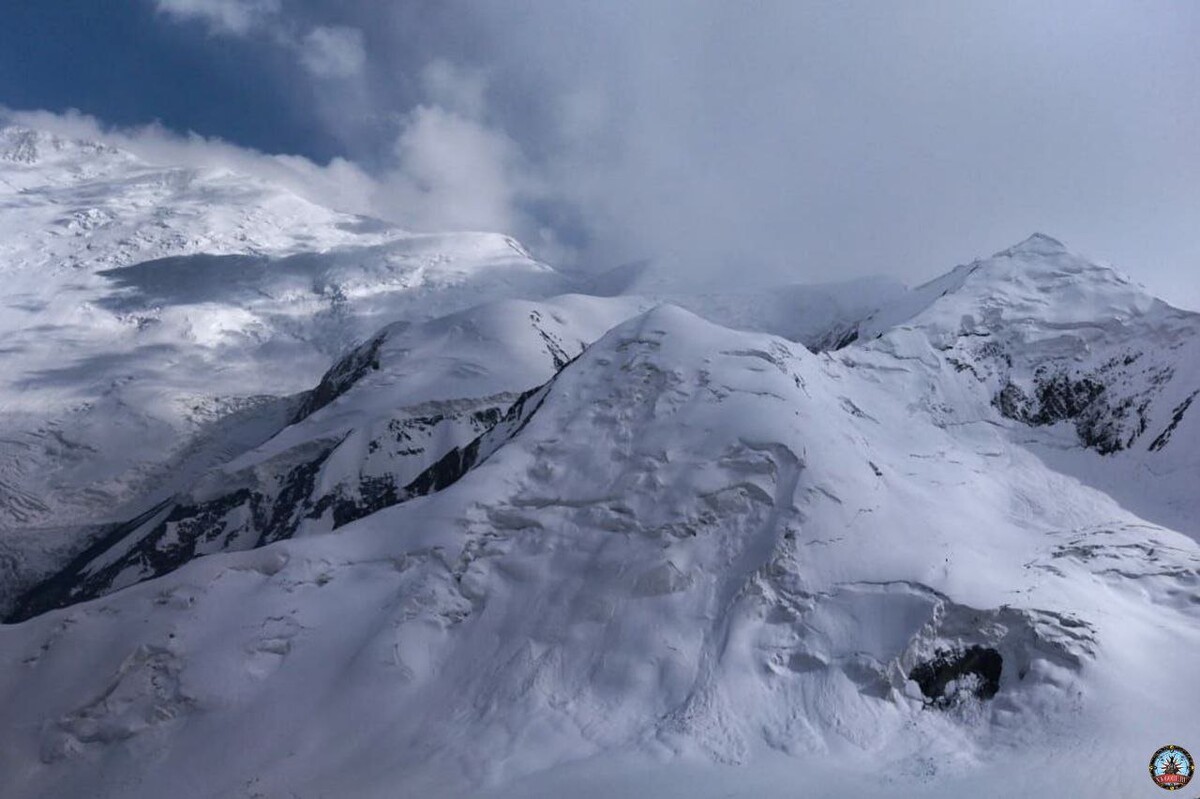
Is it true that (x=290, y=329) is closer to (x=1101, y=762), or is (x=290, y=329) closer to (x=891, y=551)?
A: (x=891, y=551)

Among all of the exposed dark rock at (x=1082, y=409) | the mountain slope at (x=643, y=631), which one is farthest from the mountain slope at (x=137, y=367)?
the exposed dark rock at (x=1082, y=409)

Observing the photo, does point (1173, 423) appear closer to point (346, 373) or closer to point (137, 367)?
point (346, 373)

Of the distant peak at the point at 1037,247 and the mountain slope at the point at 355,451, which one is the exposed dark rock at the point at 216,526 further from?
the distant peak at the point at 1037,247

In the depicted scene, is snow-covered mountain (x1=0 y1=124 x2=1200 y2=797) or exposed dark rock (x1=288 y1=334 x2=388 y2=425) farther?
exposed dark rock (x1=288 y1=334 x2=388 y2=425)

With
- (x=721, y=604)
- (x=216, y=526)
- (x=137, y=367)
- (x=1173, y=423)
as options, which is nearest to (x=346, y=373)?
(x=216, y=526)

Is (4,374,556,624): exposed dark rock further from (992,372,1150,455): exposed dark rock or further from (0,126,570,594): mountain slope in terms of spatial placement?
(992,372,1150,455): exposed dark rock

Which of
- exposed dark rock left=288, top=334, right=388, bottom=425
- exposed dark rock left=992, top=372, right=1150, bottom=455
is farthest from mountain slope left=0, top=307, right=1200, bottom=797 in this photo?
exposed dark rock left=288, top=334, right=388, bottom=425
